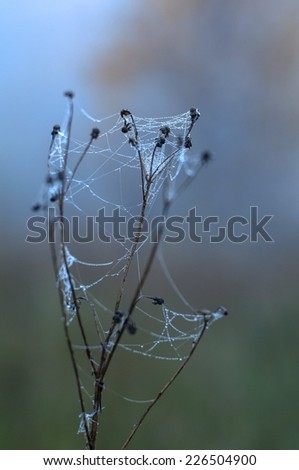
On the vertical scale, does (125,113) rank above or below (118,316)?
above

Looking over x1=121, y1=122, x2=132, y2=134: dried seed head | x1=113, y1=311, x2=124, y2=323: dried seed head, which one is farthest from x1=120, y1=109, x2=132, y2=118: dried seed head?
x1=113, y1=311, x2=124, y2=323: dried seed head

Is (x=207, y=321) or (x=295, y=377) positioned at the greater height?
(x=207, y=321)

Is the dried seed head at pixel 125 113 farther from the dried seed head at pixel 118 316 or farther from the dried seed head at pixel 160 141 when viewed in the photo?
the dried seed head at pixel 118 316

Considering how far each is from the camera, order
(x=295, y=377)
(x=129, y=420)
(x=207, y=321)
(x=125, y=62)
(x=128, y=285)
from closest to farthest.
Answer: (x=207, y=321), (x=129, y=420), (x=295, y=377), (x=128, y=285), (x=125, y=62)

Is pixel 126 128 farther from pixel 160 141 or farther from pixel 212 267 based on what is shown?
pixel 212 267

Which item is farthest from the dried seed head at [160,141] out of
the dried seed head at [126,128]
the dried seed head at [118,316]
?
the dried seed head at [118,316]

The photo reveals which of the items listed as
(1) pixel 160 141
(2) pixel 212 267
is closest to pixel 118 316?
(1) pixel 160 141

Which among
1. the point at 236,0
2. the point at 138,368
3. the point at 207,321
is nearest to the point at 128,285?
the point at 138,368

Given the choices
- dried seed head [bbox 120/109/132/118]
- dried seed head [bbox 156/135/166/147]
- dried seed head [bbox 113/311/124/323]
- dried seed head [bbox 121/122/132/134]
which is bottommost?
dried seed head [bbox 113/311/124/323]

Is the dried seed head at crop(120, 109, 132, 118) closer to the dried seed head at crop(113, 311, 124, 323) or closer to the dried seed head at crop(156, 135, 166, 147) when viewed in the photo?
the dried seed head at crop(156, 135, 166, 147)

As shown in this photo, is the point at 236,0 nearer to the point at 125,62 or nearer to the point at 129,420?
the point at 125,62

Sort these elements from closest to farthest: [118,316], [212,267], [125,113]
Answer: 1. [118,316]
2. [125,113]
3. [212,267]
